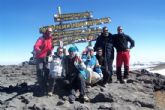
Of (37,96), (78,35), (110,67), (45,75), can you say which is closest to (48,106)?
(37,96)

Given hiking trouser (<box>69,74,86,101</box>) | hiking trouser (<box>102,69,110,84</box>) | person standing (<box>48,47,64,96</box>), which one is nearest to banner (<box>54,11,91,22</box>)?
hiking trouser (<box>102,69,110,84</box>)

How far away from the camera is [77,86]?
1233 centimetres

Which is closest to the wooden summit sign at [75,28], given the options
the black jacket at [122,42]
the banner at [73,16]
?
the banner at [73,16]

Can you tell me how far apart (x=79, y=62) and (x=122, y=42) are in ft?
9.95

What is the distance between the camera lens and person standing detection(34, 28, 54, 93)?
13.4 metres

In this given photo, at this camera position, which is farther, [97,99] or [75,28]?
[75,28]

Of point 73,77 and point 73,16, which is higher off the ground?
point 73,16

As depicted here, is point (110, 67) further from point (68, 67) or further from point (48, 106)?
point (48, 106)

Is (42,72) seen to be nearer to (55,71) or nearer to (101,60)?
(55,71)

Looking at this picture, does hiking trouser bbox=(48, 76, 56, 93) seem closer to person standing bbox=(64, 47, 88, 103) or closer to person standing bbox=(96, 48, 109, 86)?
person standing bbox=(64, 47, 88, 103)

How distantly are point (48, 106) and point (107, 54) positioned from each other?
13.8 feet

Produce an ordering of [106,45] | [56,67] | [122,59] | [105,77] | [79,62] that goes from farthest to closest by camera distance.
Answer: [122,59], [106,45], [105,77], [56,67], [79,62]

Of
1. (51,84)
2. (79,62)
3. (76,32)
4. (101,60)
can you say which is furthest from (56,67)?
(76,32)

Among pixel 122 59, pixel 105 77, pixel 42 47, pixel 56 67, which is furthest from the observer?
pixel 122 59
